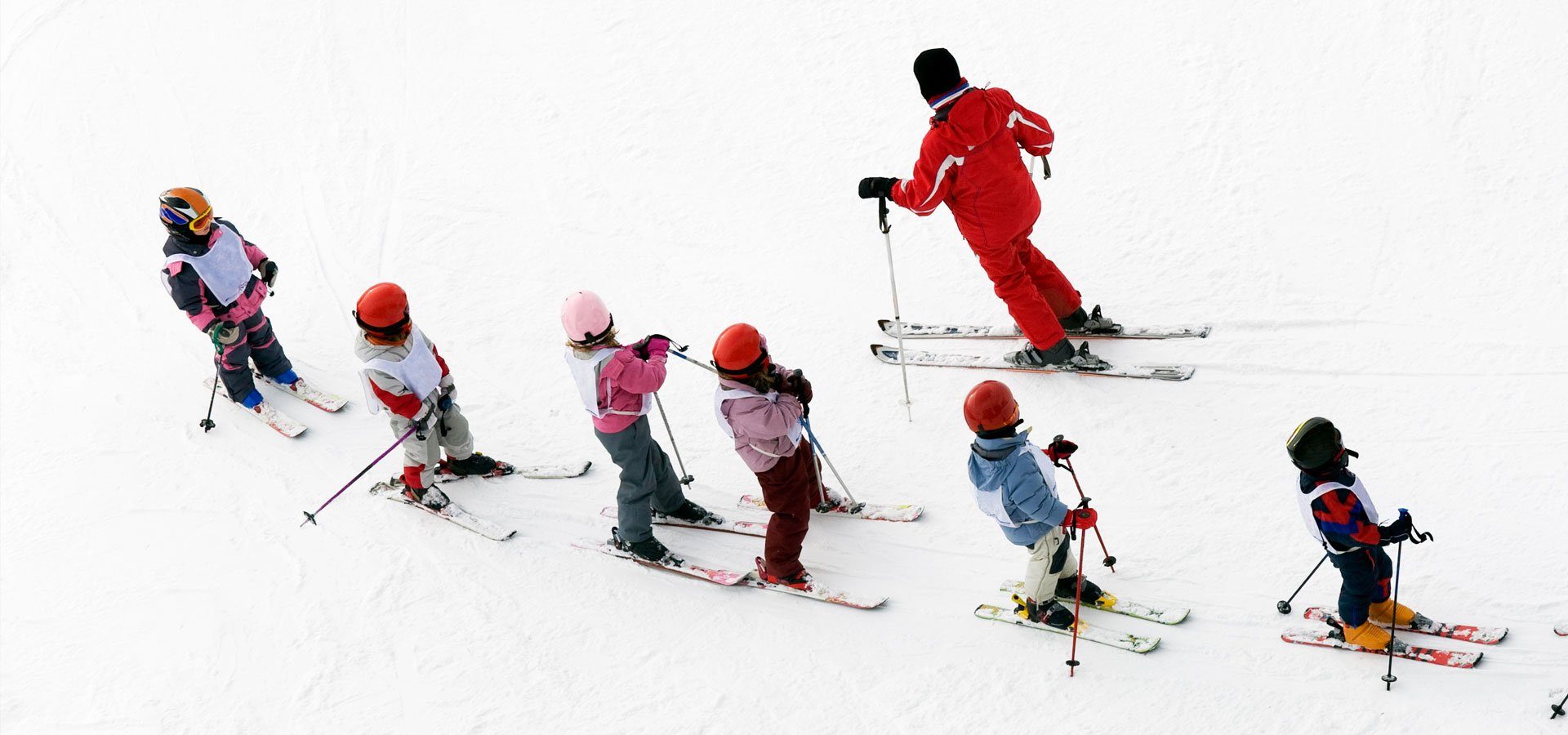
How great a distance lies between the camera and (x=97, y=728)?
19.3 ft

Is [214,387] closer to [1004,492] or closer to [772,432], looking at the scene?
[772,432]

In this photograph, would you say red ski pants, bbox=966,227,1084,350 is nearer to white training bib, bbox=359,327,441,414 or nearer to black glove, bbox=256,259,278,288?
white training bib, bbox=359,327,441,414

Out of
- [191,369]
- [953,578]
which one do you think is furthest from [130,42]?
[953,578]

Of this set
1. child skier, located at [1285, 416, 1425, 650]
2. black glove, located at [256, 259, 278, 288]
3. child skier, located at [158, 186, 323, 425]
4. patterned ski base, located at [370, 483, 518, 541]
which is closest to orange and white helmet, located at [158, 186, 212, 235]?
child skier, located at [158, 186, 323, 425]

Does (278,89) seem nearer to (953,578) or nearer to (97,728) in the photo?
(97,728)

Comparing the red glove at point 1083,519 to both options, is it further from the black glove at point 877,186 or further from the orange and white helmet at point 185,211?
the orange and white helmet at point 185,211

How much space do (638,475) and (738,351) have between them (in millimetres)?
1129

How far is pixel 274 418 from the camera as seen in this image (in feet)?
26.2

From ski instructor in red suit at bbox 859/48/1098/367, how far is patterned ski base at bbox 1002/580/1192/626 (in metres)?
1.99

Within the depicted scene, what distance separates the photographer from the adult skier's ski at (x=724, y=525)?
6.59 metres

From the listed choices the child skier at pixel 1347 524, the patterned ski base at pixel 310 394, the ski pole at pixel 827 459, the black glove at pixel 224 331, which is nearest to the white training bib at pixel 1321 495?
the child skier at pixel 1347 524

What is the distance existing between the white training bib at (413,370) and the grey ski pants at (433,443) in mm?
169

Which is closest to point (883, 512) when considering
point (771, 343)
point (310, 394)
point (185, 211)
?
point (771, 343)

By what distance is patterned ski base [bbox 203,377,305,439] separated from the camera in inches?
309
